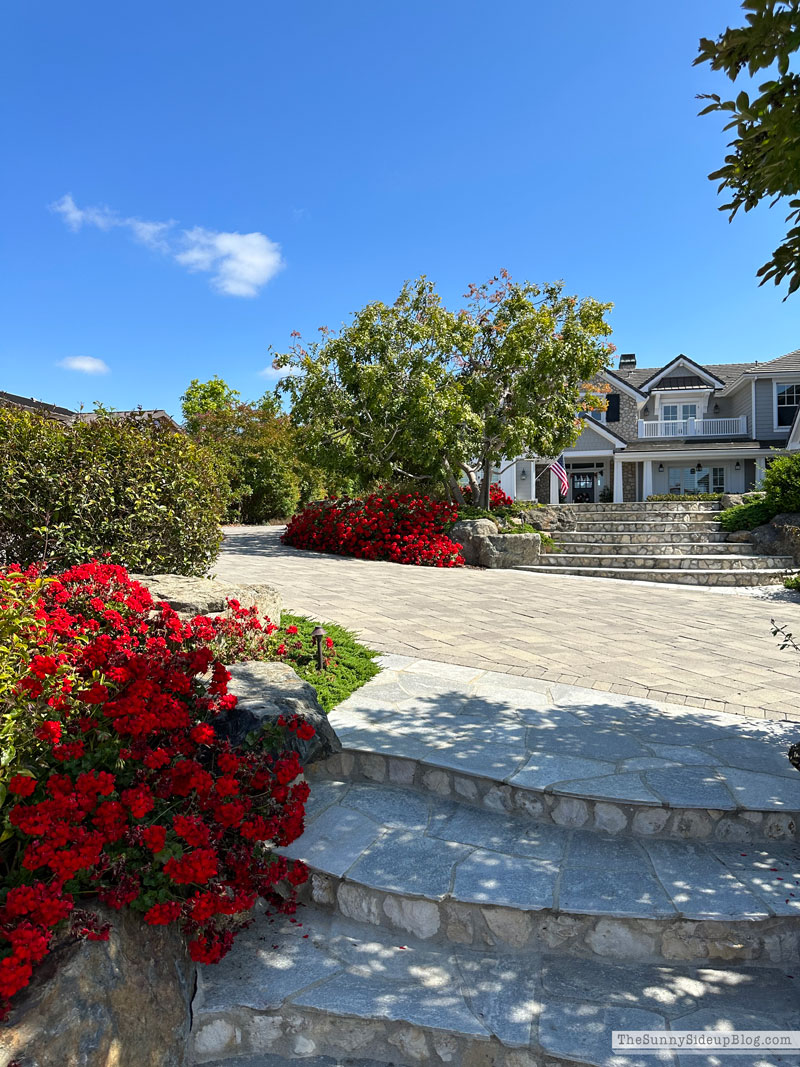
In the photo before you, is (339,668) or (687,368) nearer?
(339,668)

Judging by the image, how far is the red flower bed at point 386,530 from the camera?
41.5 feet

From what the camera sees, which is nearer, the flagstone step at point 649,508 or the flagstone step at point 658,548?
the flagstone step at point 658,548

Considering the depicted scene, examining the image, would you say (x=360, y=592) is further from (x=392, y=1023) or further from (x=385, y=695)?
(x=392, y=1023)

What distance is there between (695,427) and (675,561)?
1684cm

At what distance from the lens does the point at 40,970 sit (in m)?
1.98

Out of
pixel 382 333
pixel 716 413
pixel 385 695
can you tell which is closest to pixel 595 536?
pixel 382 333

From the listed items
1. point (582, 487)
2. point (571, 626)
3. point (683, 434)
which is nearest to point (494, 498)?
point (571, 626)

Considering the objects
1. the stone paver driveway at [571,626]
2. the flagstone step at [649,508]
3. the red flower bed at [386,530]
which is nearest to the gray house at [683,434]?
the flagstone step at [649,508]

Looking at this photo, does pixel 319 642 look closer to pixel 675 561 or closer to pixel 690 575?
pixel 690 575

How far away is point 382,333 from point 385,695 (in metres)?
10.4

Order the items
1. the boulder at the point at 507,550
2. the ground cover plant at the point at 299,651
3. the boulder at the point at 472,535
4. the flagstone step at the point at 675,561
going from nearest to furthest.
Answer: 1. the ground cover plant at the point at 299,651
2. the flagstone step at the point at 675,561
3. the boulder at the point at 507,550
4. the boulder at the point at 472,535

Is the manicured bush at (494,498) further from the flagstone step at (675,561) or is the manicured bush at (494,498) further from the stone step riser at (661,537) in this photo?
the flagstone step at (675,561)

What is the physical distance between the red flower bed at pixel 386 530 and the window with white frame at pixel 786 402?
706 inches

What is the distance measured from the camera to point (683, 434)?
86.4 feet
